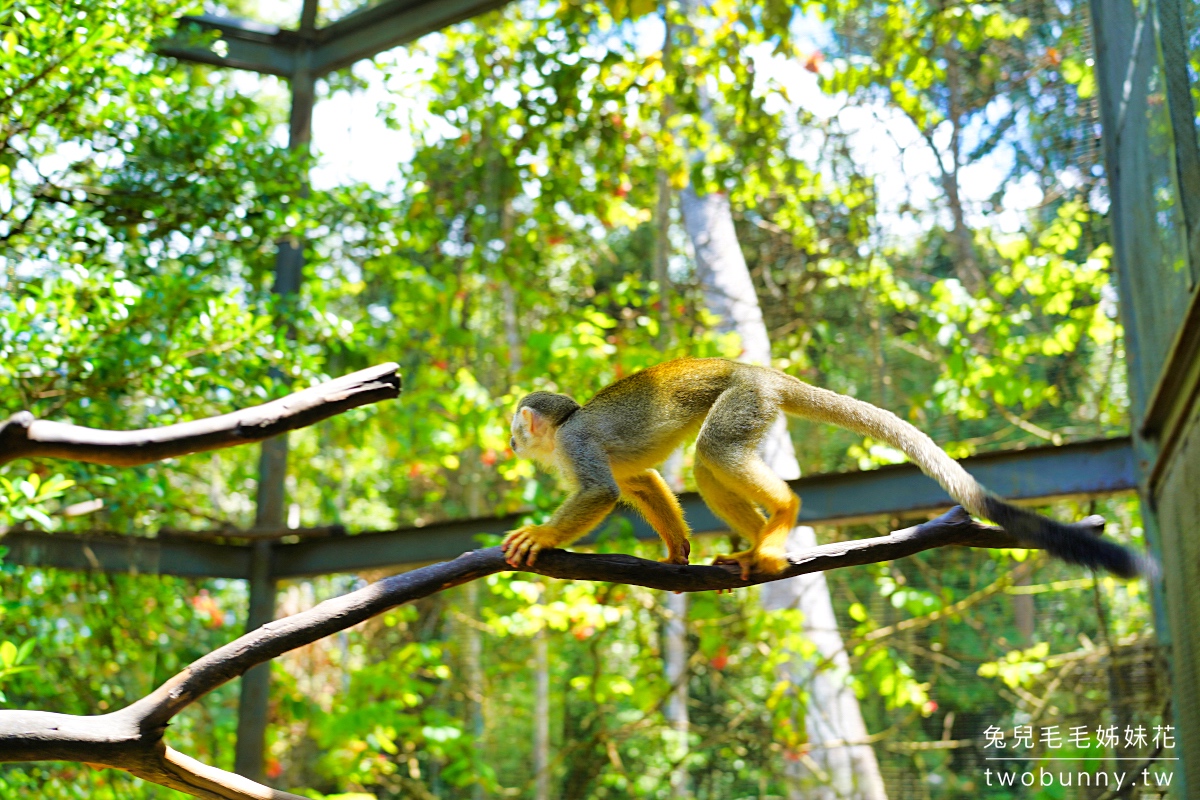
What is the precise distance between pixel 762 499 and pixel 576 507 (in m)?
0.55

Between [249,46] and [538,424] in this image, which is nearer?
[538,424]

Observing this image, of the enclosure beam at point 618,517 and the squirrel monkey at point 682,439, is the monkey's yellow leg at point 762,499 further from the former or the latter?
the enclosure beam at point 618,517

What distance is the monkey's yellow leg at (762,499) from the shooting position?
110 inches

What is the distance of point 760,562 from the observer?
2.77 m

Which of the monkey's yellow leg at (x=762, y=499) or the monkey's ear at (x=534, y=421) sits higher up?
the monkey's ear at (x=534, y=421)

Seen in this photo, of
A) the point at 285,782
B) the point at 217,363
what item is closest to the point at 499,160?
the point at 217,363

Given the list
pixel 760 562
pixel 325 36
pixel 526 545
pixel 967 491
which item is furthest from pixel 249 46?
pixel 967 491

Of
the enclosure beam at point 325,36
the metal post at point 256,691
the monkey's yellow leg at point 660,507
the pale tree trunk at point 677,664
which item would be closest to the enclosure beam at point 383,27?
the enclosure beam at point 325,36

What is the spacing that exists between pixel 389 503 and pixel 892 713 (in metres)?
5.58

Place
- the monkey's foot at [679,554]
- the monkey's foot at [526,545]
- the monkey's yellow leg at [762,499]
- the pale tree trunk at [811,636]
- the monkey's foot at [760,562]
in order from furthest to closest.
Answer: the pale tree trunk at [811,636] < the monkey's foot at [679,554] < the monkey's yellow leg at [762,499] < the monkey's foot at [760,562] < the monkey's foot at [526,545]

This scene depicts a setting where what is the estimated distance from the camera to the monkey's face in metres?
3.21

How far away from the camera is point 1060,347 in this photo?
4984 millimetres

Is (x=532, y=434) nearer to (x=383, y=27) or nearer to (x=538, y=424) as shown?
(x=538, y=424)

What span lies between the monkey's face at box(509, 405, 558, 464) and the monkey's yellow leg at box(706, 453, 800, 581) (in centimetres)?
60
